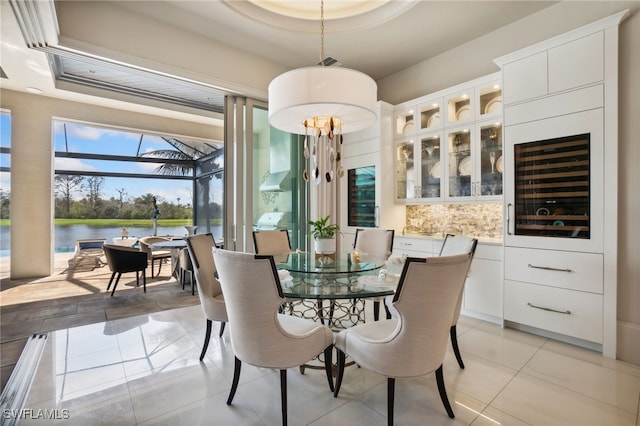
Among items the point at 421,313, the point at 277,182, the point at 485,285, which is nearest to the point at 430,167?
the point at 485,285

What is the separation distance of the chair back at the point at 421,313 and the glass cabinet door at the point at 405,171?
8.36 feet

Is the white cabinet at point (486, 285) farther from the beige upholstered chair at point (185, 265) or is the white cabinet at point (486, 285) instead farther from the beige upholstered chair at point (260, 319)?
the beige upholstered chair at point (185, 265)

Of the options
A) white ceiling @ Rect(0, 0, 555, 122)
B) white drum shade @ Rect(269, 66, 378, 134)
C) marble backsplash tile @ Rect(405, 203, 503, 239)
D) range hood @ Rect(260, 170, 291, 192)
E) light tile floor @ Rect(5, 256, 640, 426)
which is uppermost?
white ceiling @ Rect(0, 0, 555, 122)

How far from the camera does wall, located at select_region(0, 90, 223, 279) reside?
479cm

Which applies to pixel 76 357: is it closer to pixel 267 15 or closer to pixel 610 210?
pixel 267 15

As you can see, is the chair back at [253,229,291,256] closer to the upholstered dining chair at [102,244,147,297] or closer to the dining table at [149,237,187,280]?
the dining table at [149,237,187,280]

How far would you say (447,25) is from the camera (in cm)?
324

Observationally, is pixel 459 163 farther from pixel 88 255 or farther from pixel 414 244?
pixel 88 255

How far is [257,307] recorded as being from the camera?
1546 millimetres

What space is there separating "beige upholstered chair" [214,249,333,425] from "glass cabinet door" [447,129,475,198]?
260cm

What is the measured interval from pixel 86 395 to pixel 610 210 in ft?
13.4

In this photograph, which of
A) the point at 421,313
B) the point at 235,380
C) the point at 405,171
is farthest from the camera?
the point at 405,171

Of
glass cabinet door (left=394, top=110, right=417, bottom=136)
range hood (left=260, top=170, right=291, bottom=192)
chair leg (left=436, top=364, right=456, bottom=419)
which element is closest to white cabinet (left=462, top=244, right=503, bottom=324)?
chair leg (left=436, top=364, right=456, bottom=419)

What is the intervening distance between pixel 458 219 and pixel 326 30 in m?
2.78
